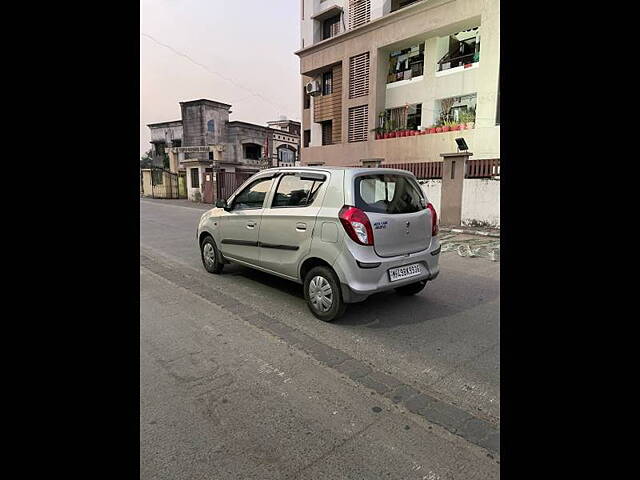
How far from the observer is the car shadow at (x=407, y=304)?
3.96 meters

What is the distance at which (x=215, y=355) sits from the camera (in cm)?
319

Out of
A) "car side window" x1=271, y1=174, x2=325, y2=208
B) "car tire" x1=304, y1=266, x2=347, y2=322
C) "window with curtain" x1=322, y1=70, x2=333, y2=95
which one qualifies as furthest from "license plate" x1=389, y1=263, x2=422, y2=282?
"window with curtain" x1=322, y1=70, x2=333, y2=95

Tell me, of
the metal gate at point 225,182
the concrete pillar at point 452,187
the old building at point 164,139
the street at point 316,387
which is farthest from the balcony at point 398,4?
the old building at point 164,139

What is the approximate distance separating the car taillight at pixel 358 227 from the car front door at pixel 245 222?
4.65 ft

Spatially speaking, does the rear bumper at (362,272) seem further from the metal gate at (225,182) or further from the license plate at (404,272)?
the metal gate at (225,182)

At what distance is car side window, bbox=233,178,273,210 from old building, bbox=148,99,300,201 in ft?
67.3

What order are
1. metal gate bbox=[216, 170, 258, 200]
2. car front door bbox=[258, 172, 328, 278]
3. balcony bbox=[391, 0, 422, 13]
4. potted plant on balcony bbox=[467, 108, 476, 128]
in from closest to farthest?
car front door bbox=[258, 172, 328, 278]
potted plant on balcony bbox=[467, 108, 476, 128]
balcony bbox=[391, 0, 422, 13]
metal gate bbox=[216, 170, 258, 200]

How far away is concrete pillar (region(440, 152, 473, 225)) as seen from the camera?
10680 mm

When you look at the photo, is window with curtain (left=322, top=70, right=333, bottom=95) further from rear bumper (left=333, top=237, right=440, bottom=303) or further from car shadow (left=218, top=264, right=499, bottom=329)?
rear bumper (left=333, top=237, right=440, bottom=303)

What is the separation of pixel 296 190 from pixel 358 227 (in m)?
1.05
